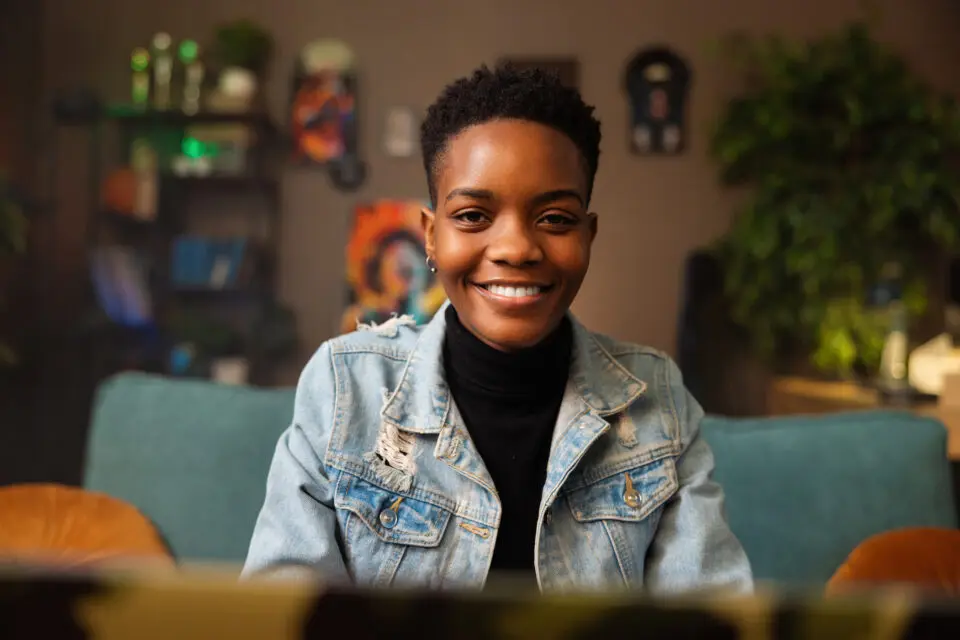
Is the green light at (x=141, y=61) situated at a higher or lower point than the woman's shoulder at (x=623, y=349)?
higher

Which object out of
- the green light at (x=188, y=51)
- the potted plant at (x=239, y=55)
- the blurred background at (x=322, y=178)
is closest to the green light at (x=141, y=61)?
the blurred background at (x=322, y=178)

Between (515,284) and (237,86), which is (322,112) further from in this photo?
(515,284)

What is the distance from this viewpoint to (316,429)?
2.85ft

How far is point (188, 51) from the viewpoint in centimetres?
332

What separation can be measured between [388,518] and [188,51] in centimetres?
300

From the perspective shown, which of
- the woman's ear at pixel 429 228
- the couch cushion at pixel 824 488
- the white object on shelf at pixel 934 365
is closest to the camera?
the woman's ear at pixel 429 228

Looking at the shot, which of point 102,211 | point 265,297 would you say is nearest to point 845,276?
point 265,297

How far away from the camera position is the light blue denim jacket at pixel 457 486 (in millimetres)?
847

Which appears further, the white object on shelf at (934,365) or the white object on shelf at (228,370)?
the white object on shelf at (228,370)

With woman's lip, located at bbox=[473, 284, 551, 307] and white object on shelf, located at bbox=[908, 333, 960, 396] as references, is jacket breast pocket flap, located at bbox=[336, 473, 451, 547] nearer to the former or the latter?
woman's lip, located at bbox=[473, 284, 551, 307]

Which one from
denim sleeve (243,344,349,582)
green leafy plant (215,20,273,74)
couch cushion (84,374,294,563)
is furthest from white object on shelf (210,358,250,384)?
denim sleeve (243,344,349,582)

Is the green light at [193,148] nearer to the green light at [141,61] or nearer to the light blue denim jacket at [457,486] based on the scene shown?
the green light at [141,61]

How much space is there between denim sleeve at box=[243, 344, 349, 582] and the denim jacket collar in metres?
0.08

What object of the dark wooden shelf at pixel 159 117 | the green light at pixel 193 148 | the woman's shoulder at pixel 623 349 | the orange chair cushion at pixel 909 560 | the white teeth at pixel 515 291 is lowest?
the orange chair cushion at pixel 909 560
